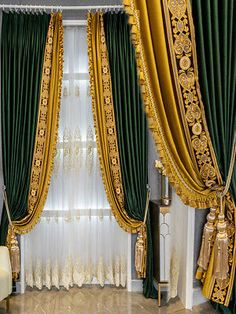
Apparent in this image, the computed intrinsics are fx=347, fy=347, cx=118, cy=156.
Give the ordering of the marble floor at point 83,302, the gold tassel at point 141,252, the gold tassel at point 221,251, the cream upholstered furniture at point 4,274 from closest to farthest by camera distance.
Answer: the gold tassel at point 221,251
the cream upholstered furniture at point 4,274
the marble floor at point 83,302
the gold tassel at point 141,252

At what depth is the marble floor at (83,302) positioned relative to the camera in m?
2.92

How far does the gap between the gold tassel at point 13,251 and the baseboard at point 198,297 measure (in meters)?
2.22

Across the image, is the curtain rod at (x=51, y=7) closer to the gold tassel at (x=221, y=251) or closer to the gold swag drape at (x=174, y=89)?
the gold swag drape at (x=174, y=89)

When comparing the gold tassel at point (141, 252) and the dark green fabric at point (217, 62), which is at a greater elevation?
the dark green fabric at point (217, 62)

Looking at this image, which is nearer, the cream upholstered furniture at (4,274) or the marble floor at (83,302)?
the cream upholstered furniture at (4,274)

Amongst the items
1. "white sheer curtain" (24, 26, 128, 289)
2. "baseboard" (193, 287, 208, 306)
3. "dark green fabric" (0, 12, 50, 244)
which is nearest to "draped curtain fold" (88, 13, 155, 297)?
"white sheer curtain" (24, 26, 128, 289)

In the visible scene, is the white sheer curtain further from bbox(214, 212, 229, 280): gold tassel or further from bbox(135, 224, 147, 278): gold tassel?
bbox(214, 212, 229, 280): gold tassel

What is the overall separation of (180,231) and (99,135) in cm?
203

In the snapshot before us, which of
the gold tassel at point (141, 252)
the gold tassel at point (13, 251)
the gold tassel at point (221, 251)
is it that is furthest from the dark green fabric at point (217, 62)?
the gold tassel at point (13, 251)

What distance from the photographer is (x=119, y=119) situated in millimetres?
3172

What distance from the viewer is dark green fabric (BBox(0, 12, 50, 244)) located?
10.2 feet

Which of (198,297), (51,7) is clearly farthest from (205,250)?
(51,7)

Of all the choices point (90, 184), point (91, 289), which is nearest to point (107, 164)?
point (90, 184)

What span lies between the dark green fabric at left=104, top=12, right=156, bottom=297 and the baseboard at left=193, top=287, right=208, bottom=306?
1860 millimetres
